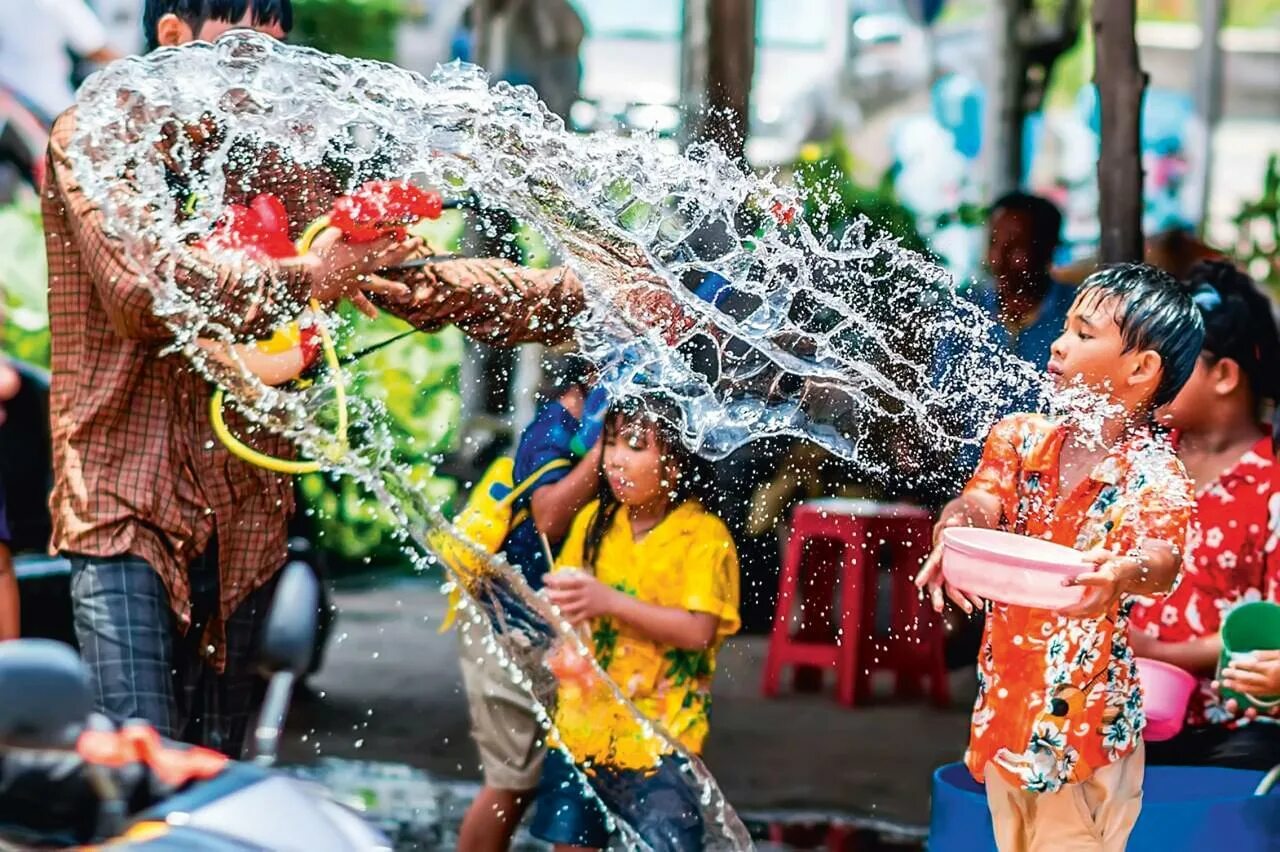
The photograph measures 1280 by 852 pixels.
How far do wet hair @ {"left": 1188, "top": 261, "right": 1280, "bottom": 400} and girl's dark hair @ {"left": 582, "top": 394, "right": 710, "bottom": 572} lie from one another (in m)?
1.11

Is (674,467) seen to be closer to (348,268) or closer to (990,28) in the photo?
(348,268)

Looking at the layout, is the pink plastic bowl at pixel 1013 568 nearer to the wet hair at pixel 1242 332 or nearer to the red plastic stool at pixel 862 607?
the wet hair at pixel 1242 332

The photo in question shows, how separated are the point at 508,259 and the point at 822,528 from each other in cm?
237

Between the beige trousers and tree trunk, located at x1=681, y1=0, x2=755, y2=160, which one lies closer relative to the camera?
the beige trousers

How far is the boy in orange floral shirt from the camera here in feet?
10.4

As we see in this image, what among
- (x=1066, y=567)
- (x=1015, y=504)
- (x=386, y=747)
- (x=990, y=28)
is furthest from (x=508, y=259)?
(x=990, y=28)

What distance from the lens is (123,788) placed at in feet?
8.23

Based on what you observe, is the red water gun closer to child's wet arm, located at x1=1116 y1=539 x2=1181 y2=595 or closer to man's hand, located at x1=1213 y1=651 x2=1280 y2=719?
child's wet arm, located at x1=1116 y1=539 x2=1181 y2=595

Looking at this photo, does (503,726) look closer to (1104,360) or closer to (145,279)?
(145,279)

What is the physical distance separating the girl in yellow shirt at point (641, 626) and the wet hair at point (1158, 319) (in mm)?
997

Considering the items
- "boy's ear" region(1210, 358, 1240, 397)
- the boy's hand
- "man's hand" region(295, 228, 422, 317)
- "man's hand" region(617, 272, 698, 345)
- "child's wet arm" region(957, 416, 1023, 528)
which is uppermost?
"man's hand" region(295, 228, 422, 317)

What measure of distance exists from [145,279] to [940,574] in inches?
56.8

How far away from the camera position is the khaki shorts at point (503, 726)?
4.04m

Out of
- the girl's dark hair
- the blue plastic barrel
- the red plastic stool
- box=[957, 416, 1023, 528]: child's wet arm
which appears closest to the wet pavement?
the red plastic stool
